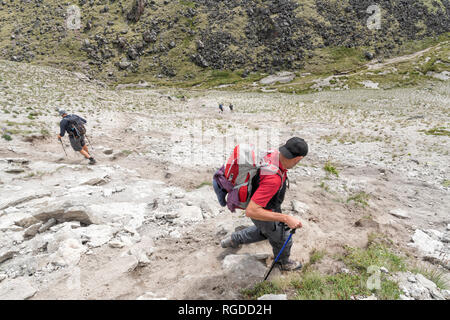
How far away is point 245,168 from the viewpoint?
121 inches

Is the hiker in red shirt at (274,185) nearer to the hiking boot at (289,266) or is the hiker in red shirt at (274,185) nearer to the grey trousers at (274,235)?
the grey trousers at (274,235)

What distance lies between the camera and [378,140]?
48.6 feet

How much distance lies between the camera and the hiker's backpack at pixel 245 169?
9.92ft

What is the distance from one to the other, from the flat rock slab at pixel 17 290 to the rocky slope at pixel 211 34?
91515mm

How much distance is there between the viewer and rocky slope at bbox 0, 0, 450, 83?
8888cm

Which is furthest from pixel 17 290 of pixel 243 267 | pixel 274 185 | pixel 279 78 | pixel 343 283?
pixel 279 78

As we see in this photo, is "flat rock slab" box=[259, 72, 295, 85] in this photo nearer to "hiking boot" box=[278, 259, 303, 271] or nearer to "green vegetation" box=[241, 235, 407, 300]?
"green vegetation" box=[241, 235, 407, 300]

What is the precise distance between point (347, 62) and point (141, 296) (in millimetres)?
102411

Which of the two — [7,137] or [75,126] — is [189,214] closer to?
[75,126]

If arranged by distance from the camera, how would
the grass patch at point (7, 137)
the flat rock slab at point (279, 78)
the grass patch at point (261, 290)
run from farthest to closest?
1. the flat rock slab at point (279, 78)
2. the grass patch at point (7, 137)
3. the grass patch at point (261, 290)

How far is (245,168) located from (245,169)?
1cm

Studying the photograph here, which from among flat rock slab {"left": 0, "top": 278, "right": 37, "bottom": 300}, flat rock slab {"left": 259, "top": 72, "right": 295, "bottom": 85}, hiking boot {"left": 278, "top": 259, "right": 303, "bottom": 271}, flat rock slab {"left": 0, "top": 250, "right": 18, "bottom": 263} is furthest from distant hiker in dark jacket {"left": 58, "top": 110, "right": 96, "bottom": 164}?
flat rock slab {"left": 259, "top": 72, "right": 295, "bottom": 85}

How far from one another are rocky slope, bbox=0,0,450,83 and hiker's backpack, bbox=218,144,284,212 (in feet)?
297

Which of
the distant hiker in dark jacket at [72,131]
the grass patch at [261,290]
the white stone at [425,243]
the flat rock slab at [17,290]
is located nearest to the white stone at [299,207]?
the white stone at [425,243]
